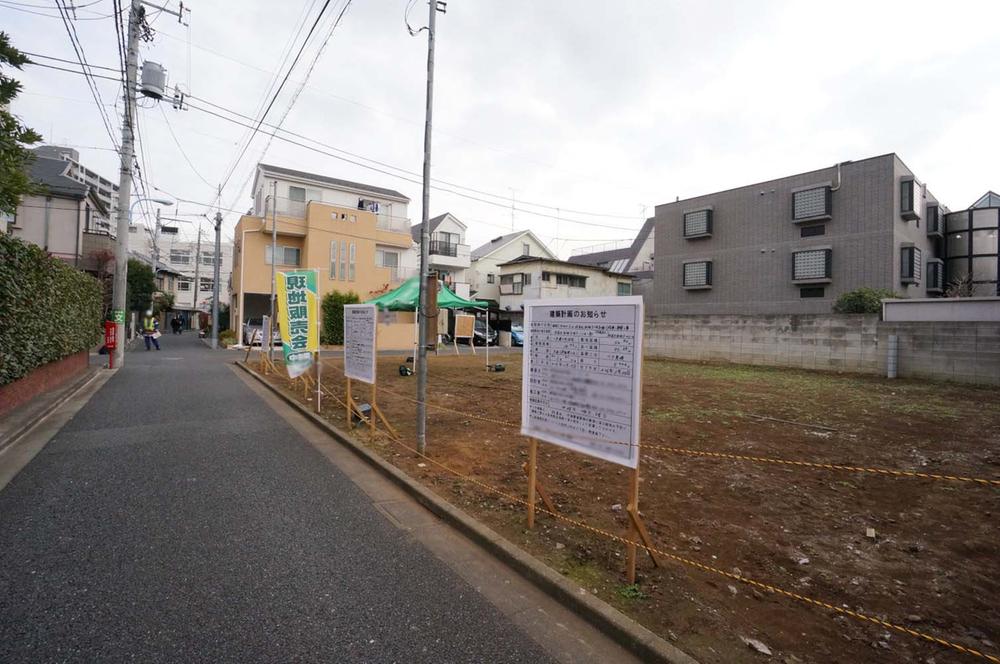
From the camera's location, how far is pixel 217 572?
315 centimetres

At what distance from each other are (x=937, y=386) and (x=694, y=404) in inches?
287

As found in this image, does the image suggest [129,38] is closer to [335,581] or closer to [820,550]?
[335,581]

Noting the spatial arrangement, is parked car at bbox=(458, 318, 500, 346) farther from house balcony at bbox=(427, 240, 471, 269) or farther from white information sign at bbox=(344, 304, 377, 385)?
white information sign at bbox=(344, 304, 377, 385)

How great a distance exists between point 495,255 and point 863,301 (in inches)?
1093

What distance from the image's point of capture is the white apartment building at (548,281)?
117 ft

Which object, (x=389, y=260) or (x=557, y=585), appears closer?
(x=557, y=585)

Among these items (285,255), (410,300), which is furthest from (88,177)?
(410,300)

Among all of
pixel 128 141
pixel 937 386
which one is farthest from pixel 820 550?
pixel 128 141

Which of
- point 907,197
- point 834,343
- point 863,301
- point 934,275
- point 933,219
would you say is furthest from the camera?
point 933,219

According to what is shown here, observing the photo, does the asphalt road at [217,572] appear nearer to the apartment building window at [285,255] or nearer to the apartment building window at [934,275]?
the apartment building window at [285,255]

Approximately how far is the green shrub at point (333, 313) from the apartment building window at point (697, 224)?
61.0ft

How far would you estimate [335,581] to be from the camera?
→ 3098mm

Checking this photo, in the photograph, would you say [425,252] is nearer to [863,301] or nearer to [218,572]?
[218,572]

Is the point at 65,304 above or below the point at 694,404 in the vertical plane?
above
